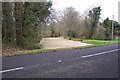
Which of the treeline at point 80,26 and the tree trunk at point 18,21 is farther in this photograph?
the treeline at point 80,26

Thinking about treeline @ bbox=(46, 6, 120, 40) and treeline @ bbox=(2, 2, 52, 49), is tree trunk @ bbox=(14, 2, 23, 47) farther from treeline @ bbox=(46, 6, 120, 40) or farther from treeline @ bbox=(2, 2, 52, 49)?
treeline @ bbox=(46, 6, 120, 40)

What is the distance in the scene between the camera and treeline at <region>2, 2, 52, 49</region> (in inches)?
842

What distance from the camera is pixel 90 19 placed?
60.3 meters

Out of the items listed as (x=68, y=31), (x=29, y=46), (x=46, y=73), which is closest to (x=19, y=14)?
(x=29, y=46)

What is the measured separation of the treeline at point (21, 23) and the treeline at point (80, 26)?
88.6 feet

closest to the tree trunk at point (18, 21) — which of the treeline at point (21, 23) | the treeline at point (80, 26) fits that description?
the treeline at point (21, 23)

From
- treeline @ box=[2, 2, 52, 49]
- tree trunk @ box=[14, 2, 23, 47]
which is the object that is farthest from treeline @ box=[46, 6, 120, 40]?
tree trunk @ box=[14, 2, 23, 47]

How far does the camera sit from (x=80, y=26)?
57062mm

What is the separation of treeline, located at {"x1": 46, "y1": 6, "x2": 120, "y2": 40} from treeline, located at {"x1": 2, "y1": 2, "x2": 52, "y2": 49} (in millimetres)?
27007

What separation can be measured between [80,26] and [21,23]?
36.2 metres

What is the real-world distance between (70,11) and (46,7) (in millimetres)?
30863

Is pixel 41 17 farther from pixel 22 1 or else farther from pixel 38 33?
pixel 22 1

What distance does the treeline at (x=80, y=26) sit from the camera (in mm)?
54178

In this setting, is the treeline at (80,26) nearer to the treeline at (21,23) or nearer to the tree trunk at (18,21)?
the treeline at (21,23)
